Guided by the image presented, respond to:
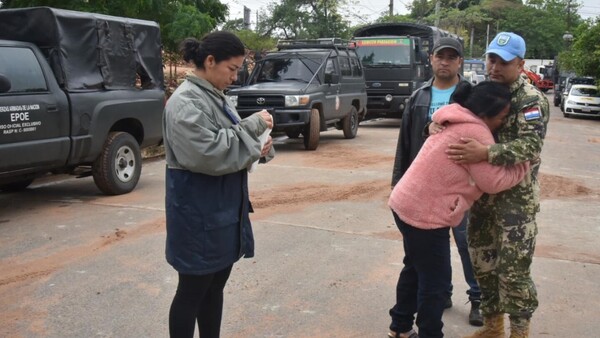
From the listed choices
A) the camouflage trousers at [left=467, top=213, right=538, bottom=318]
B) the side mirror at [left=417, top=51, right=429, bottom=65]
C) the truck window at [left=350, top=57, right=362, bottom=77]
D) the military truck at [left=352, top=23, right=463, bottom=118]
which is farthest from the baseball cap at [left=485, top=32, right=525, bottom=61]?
the side mirror at [left=417, top=51, right=429, bottom=65]

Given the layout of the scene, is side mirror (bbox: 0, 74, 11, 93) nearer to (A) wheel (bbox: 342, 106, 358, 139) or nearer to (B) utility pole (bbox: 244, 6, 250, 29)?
(A) wheel (bbox: 342, 106, 358, 139)

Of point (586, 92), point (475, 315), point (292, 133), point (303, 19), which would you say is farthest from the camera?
point (303, 19)

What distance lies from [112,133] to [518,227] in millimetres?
5749

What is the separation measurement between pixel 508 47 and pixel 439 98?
30.3 inches

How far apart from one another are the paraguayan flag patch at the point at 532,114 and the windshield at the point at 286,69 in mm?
9595

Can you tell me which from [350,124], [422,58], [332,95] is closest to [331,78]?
[332,95]

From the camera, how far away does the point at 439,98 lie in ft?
12.5

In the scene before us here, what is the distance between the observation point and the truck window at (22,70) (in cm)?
624

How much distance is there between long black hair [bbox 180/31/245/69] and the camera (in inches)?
104

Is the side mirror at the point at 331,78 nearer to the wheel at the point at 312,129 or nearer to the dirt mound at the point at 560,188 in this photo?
the wheel at the point at 312,129

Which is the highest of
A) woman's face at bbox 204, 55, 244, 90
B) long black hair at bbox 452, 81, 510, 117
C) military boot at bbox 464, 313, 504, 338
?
woman's face at bbox 204, 55, 244, 90

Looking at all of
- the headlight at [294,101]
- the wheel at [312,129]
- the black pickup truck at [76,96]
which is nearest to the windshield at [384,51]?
the wheel at [312,129]

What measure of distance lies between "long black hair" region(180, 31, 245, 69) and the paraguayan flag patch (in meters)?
1.48

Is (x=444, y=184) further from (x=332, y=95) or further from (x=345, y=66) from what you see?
(x=345, y=66)
